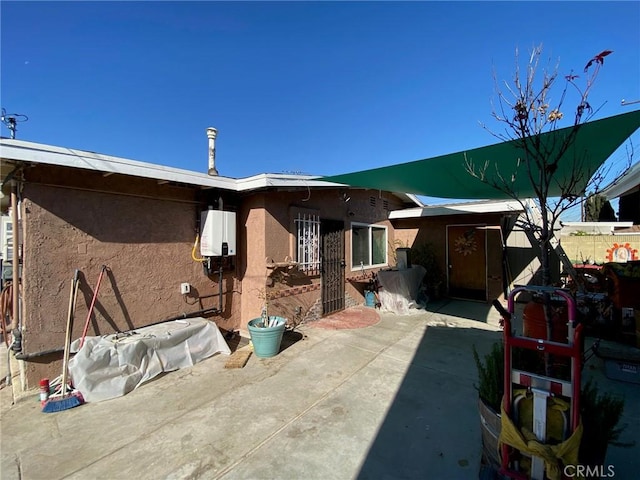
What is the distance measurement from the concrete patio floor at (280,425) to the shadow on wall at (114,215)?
2.02 m

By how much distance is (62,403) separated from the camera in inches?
117

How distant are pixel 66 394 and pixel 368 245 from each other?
21.8ft

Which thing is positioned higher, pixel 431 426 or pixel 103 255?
pixel 103 255

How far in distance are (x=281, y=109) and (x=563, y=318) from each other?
896cm

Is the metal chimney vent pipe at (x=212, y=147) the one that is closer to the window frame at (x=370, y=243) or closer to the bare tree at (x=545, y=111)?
the window frame at (x=370, y=243)

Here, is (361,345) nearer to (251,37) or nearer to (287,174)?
(287,174)

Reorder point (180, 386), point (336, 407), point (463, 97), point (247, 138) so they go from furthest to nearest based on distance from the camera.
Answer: point (247, 138)
point (463, 97)
point (180, 386)
point (336, 407)

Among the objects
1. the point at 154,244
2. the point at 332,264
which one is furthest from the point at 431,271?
the point at 154,244

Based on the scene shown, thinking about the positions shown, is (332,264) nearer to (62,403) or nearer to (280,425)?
(280,425)

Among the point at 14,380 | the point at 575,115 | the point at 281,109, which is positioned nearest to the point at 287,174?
the point at 575,115

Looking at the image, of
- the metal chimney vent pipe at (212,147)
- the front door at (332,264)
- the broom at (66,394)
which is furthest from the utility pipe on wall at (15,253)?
the front door at (332,264)

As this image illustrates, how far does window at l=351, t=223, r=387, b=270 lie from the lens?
24.4ft

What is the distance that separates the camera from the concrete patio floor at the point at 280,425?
2.17 m

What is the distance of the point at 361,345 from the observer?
468cm
